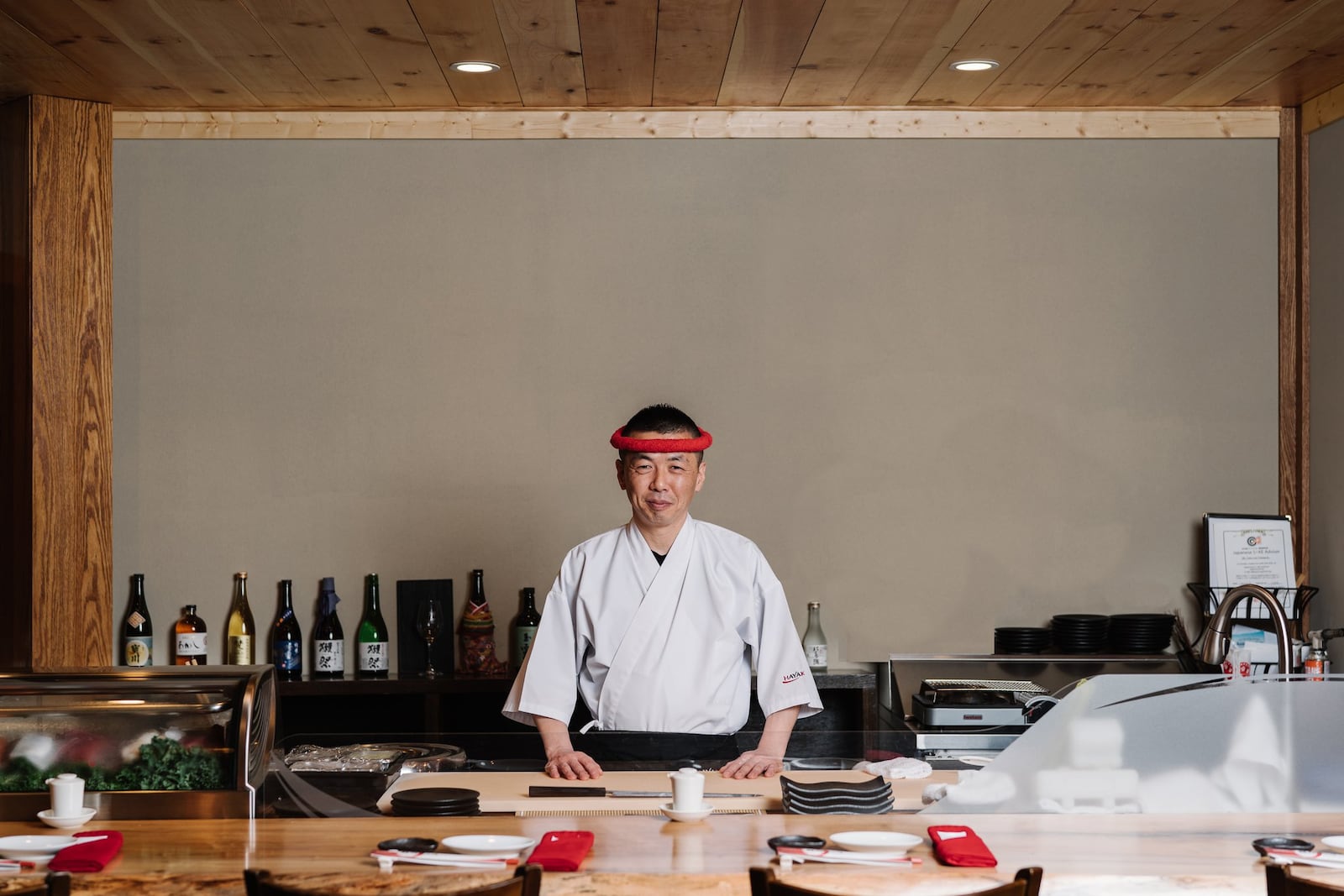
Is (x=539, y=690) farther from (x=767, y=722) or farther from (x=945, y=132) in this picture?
(x=945, y=132)

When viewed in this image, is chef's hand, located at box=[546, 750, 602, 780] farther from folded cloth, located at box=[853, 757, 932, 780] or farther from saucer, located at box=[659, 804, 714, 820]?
folded cloth, located at box=[853, 757, 932, 780]

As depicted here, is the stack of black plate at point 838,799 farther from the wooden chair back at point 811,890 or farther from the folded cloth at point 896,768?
the wooden chair back at point 811,890

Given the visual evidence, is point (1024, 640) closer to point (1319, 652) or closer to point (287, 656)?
point (1319, 652)

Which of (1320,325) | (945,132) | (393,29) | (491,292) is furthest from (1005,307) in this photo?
(393,29)

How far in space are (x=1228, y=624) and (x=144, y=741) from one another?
2.13 m

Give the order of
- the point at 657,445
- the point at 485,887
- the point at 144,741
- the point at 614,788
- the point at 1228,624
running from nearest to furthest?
the point at 485,887 < the point at 144,741 < the point at 614,788 < the point at 1228,624 < the point at 657,445

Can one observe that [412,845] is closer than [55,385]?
Answer: Yes

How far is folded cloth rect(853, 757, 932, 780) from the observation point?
2.22 metres

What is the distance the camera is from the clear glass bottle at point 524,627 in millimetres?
4023

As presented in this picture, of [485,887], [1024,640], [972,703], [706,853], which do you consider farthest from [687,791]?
[1024,640]

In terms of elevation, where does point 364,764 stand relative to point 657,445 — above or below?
below

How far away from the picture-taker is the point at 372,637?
401 cm

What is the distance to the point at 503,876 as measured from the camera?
171 cm

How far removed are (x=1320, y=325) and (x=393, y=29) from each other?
2924 mm
